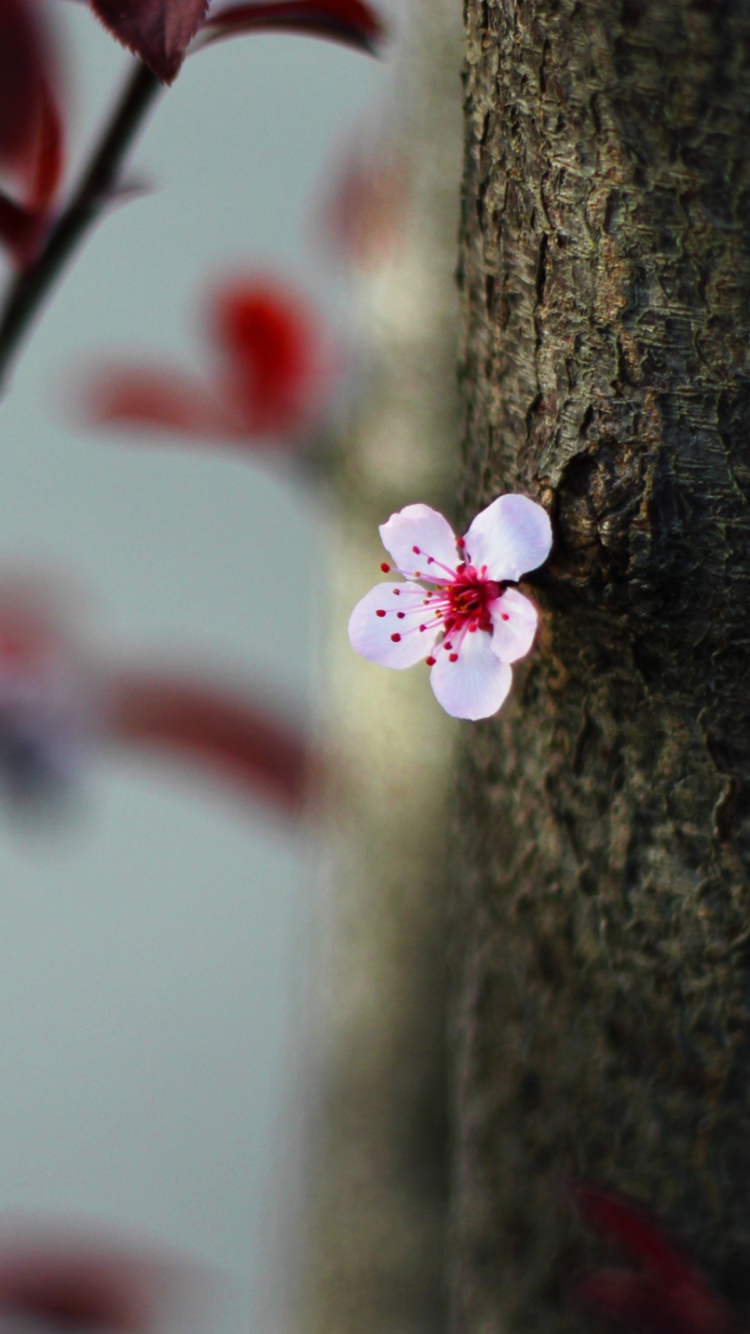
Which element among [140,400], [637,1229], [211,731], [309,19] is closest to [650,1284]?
[637,1229]

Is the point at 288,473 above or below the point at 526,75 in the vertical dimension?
above

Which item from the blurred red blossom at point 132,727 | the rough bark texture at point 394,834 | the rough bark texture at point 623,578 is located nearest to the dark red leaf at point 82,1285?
the rough bark texture at point 394,834

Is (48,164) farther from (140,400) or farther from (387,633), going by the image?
(140,400)

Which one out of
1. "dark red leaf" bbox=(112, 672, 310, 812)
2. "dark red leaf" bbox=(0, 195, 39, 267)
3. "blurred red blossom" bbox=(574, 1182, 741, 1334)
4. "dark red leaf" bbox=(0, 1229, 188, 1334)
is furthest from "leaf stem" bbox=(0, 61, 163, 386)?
"dark red leaf" bbox=(0, 1229, 188, 1334)

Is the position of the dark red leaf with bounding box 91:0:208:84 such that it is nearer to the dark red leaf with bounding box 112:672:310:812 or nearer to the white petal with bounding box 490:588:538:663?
the white petal with bounding box 490:588:538:663

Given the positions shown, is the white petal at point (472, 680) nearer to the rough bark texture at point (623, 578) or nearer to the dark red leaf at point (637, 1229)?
the rough bark texture at point (623, 578)

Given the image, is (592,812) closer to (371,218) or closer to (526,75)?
(526,75)

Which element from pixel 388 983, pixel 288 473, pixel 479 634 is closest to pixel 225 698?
pixel 288 473
